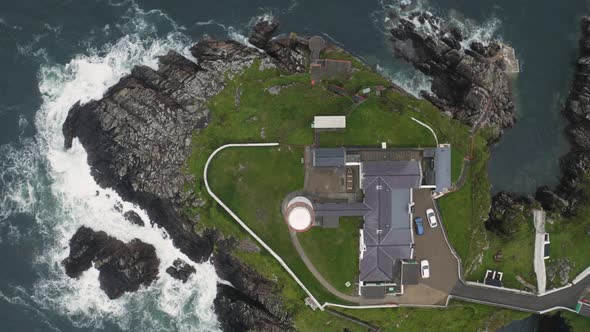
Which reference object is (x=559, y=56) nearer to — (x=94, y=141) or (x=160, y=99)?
(x=160, y=99)

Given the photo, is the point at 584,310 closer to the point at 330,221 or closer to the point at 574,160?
the point at 574,160

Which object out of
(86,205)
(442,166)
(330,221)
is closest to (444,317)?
(442,166)

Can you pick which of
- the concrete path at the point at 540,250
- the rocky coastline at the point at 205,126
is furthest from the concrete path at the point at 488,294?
the rocky coastline at the point at 205,126

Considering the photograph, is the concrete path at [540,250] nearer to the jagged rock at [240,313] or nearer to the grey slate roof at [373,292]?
the grey slate roof at [373,292]

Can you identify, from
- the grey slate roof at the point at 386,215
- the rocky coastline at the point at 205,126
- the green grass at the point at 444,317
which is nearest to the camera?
the grey slate roof at the point at 386,215

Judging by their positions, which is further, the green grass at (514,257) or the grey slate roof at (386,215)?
the green grass at (514,257)

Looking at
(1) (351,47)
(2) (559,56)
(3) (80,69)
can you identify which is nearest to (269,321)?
(1) (351,47)

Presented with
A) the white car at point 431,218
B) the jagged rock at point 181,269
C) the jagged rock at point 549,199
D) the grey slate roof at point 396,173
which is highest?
the grey slate roof at point 396,173
